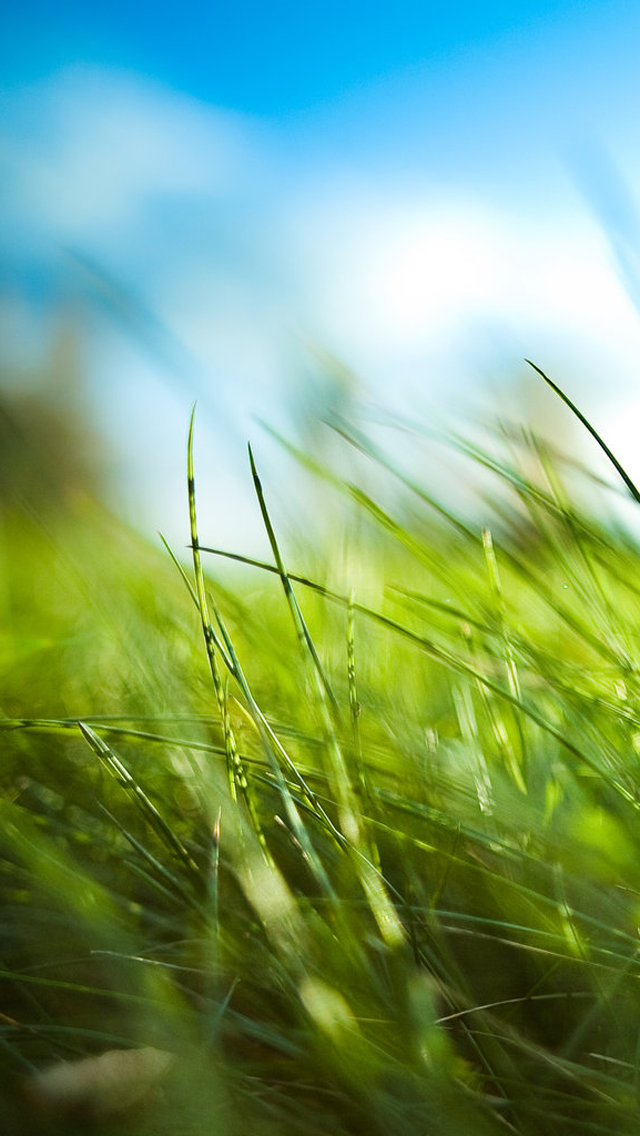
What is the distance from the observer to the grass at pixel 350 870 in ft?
0.80

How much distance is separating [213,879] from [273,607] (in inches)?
20.8

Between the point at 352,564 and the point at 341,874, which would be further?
the point at 352,564

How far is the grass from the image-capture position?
243 mm

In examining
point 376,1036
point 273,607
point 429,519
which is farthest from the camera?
point 273,607

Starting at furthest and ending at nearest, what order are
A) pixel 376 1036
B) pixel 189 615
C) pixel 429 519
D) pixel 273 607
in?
pixel 273 607 → pixel 189 615 → pixel 429 519 → pixel 376 1036

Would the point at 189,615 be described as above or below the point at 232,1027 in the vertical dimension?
above

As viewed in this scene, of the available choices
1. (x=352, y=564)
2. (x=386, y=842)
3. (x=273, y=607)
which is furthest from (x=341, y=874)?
(x=273, y=607)

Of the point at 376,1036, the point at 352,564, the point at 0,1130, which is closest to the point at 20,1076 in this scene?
the point at 0,1130

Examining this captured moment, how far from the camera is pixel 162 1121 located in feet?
0.83

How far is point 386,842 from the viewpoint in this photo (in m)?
0.36

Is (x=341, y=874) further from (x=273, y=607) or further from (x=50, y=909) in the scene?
(x=273, y=607)

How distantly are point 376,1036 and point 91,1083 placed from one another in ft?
0.34

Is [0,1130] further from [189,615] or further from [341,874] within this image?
[189,615]

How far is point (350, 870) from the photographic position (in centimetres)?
28
